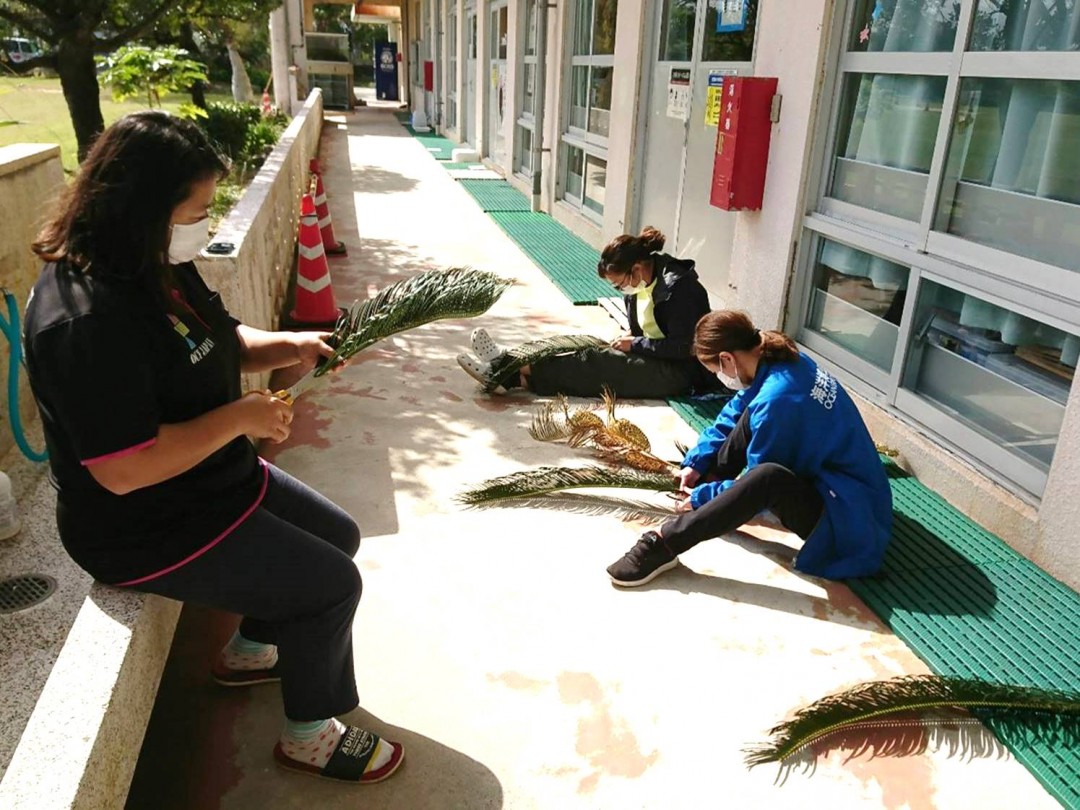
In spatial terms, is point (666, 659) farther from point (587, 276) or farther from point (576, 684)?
point (587, 276)

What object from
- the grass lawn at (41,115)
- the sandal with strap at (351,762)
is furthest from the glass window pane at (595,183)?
the sandal with strap at (351,762)

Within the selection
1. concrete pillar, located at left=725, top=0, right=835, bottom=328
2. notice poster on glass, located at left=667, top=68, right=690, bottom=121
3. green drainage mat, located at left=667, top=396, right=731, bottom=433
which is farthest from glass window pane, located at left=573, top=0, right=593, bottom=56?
green drainage mat, located at left=667, top=396, right=731, bottom=433

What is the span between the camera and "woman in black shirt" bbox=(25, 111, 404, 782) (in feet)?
5.57

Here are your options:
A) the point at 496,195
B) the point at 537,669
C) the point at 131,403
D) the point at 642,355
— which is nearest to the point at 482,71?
the point at 496,195

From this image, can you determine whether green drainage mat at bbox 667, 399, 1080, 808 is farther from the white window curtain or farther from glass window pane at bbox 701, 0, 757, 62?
glass window pane at bbox 701, 0, 757, 62

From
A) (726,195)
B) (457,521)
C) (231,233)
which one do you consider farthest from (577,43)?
(457,521)

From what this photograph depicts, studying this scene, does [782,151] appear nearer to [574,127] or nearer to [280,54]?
[574,127]

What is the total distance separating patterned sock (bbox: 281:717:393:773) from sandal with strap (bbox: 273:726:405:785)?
1cm

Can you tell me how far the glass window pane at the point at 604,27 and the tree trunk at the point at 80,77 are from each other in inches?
226

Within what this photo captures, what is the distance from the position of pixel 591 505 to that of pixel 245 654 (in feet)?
5.24

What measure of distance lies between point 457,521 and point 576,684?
1.08 metres

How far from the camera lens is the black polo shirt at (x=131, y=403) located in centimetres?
168

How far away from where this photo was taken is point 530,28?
36.8 ft

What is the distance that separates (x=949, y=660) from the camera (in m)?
2.75
